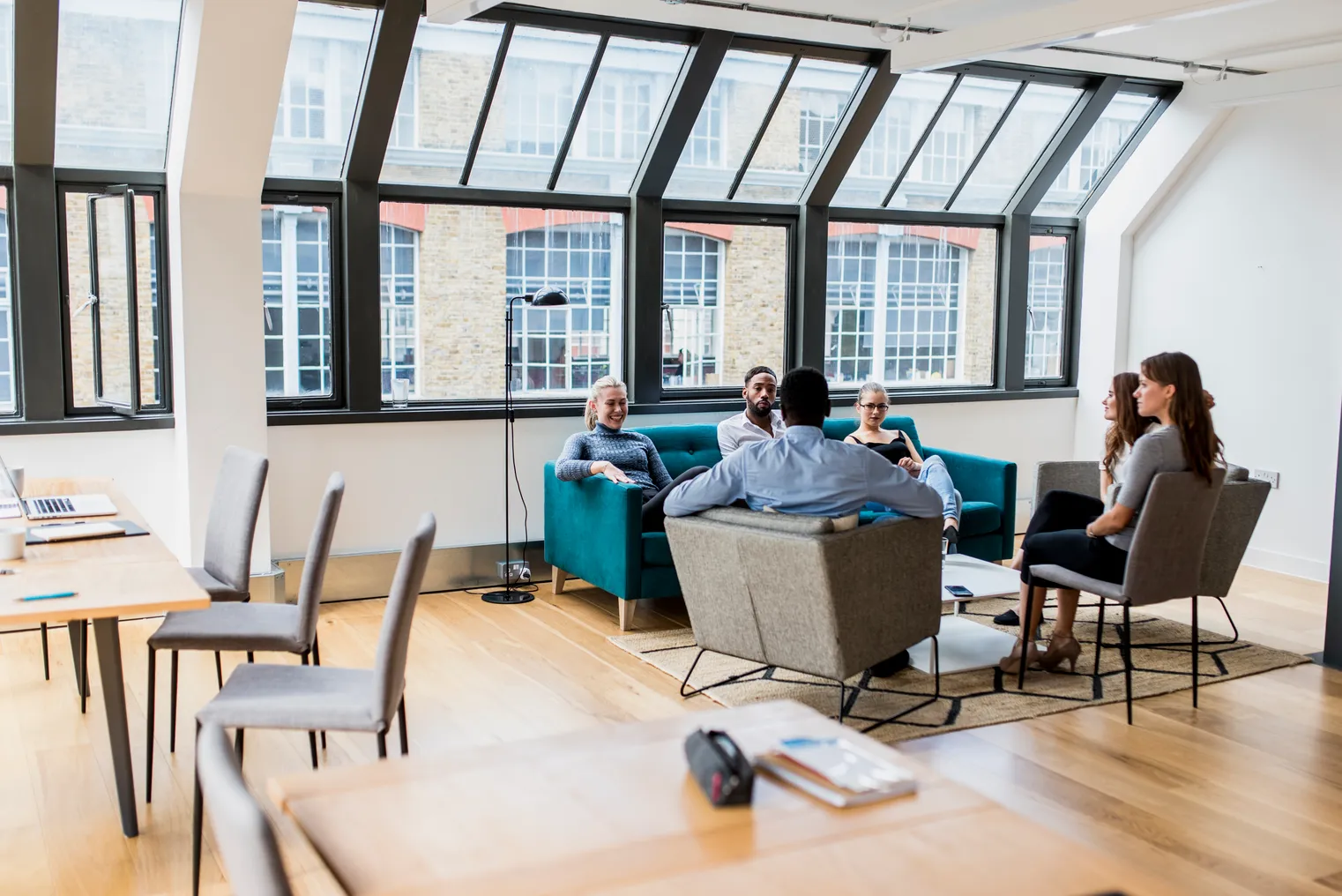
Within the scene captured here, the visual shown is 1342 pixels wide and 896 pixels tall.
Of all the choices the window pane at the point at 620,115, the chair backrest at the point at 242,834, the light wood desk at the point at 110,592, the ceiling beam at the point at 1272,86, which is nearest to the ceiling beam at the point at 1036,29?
the window pane at the point at 620,115

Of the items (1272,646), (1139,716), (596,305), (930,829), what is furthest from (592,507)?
(930,829)

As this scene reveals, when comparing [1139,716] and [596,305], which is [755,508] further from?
[596,305]

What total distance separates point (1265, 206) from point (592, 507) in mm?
4610

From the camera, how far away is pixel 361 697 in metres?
3.17

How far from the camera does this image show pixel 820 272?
7684mm

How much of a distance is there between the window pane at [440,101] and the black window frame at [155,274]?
1.16m

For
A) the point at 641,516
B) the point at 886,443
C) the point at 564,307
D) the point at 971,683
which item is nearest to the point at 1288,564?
the point at 886,443

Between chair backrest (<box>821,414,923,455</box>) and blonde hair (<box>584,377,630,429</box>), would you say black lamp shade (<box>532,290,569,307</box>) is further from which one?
chair backrest (<box>821,414,923,455</box>)

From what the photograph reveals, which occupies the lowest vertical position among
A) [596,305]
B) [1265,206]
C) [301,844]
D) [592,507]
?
[301,844]

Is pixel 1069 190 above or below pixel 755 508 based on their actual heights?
above

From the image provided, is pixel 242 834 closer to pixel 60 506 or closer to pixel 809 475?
pixel 809 475

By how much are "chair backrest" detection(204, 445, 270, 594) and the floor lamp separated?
6.87 ft

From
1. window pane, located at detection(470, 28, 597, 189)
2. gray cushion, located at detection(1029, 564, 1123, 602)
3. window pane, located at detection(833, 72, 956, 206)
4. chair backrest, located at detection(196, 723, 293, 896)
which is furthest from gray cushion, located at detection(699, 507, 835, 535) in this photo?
window pane, located at detection(833, 72, 956, 206)

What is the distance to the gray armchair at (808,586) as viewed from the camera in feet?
13.7
